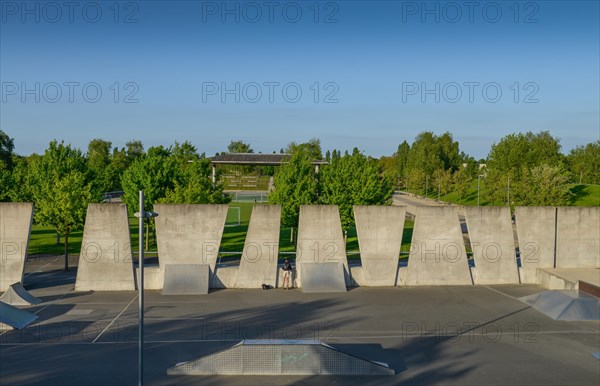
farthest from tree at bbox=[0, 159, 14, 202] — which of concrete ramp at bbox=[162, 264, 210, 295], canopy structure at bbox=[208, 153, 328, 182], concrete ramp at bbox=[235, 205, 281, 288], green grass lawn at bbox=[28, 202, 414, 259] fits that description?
canopy structure at bbox=[208, 153, 328, 182]

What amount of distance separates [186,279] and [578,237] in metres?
20.3

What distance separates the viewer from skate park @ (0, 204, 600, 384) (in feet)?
52.1

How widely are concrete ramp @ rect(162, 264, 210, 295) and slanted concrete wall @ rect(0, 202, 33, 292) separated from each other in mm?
6843

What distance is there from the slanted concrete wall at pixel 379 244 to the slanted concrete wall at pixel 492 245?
3973 mm

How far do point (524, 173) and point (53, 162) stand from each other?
1893 inches

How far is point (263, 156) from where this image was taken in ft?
344

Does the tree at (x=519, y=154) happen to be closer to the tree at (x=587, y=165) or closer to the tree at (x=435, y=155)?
the tree at (x=587, y=165)

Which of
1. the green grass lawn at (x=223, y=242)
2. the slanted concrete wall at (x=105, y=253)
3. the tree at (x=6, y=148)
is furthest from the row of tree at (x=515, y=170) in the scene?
the tree at (x=6, y=148)

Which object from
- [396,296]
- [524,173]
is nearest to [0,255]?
[396,296]

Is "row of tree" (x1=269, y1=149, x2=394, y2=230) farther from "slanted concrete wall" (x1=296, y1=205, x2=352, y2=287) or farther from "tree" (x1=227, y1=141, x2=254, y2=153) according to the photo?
"tree" (x1=227, y1=141, x2=254, y2=153)

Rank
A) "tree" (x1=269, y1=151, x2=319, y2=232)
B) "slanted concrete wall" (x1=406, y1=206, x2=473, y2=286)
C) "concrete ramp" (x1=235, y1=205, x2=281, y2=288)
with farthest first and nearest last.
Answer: "tree" (x1=269, y1=151, x2=319, y2=232) → "slanted concrete wall" (x1=406, y1=206, x2=473, y2=286) → "concrete ramp" (x1=235, y1=205, x2=281, y2=288)

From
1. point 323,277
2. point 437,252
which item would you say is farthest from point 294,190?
point 437,252

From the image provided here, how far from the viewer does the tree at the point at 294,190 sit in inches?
1521

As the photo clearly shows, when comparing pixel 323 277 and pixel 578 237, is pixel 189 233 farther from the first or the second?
pixel 578 237
